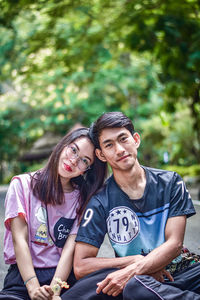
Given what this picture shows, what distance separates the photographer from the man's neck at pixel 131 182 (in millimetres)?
2139

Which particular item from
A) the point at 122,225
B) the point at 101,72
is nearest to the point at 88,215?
the point at 122,225

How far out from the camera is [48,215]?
2.14m

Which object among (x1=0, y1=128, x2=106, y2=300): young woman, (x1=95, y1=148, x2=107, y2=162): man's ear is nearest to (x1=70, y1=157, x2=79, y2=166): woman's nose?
(x1=0, y1=128, x2=106, y2=300): young woman

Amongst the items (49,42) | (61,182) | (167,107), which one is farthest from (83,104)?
(61,182)

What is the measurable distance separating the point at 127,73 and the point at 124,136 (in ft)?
39.4

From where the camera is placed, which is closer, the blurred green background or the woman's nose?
the woman's nose

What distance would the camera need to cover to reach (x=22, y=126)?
15.9 metres

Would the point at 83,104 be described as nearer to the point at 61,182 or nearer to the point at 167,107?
the point at 167,107

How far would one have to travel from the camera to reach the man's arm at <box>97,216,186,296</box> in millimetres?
1842

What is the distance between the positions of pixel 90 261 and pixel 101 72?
1189 cm

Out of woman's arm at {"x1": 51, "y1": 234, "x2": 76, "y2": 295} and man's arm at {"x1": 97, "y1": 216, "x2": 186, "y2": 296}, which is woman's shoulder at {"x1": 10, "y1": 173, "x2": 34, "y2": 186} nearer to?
woman's arm at {"x1": 51, "y1": 234, "x2": 76, "y2": 295}

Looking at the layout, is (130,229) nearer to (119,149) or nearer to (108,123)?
(119,149)

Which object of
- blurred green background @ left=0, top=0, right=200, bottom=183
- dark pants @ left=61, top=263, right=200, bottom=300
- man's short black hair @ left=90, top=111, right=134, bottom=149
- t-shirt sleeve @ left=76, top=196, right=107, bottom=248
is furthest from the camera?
blurred green background @ left=0, top=0, right=200, bottom=183

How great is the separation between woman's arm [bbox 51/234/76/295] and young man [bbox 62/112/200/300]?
73 mm
